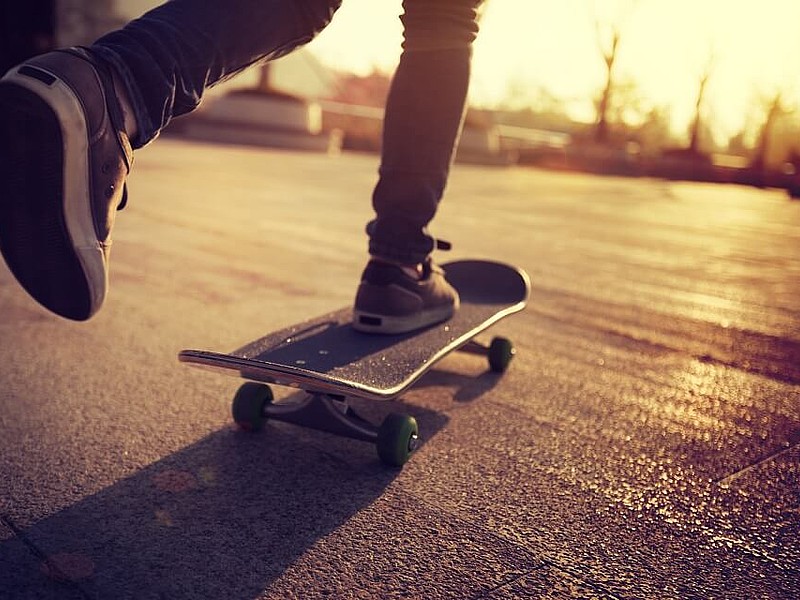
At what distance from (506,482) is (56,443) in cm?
80

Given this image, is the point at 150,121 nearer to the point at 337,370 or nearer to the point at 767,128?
the point at 337,370

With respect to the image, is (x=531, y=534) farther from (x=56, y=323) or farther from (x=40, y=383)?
(x=56, y=323)

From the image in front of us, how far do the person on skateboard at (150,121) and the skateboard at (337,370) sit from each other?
0.11 metres

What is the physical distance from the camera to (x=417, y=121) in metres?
1.71

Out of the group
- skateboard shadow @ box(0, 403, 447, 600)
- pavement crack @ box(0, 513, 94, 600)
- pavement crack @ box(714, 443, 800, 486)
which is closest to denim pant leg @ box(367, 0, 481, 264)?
skateboard shadow @ box(0, 403, 447, 600)

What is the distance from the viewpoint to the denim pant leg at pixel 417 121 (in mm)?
1708

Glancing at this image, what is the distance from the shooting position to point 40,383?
165 centimetres

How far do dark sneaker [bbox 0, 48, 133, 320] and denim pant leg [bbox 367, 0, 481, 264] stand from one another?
24.9 inches

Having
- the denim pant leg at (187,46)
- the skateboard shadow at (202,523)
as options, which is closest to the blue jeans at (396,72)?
the denim pant leg at (187,46)

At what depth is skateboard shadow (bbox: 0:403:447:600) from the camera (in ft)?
3.13

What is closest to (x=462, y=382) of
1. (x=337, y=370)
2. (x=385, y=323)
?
(x=385, y=323)

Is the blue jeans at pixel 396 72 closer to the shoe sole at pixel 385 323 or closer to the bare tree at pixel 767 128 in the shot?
the shoe sole at pixel 385 323

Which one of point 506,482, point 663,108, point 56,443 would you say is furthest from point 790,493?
point 663,108

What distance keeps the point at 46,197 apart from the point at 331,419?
2.04 ft
